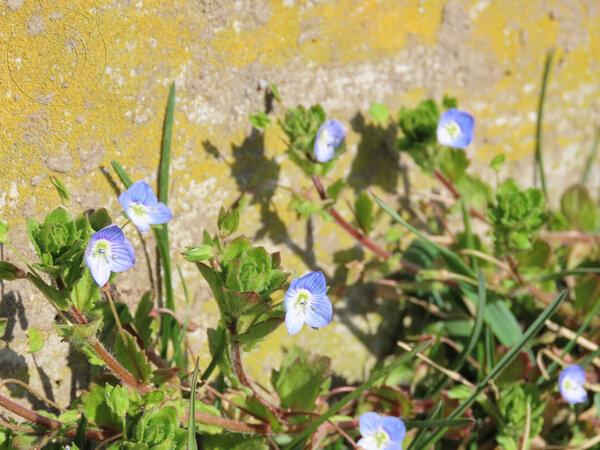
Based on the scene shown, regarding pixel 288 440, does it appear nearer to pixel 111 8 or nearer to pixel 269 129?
pixel 269 129

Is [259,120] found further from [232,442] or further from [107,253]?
[232,442]

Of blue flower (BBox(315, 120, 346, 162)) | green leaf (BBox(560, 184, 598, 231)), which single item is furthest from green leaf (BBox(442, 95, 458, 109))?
green leaf (BBox(560, 184, 598, 231))

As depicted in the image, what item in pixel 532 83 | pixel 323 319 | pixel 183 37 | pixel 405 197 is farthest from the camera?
pixel 532 83

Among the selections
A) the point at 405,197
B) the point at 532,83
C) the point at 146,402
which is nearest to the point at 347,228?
the point at 405,197

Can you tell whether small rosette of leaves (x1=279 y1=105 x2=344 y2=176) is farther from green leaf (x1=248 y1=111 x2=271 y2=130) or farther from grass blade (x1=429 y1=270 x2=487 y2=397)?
grass blade (x1=429 y1=270 x2=487 y2=397)

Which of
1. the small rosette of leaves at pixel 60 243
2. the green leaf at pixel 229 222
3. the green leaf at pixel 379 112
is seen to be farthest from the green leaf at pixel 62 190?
the green leaf at pixel 379 112

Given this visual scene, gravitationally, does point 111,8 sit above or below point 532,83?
above

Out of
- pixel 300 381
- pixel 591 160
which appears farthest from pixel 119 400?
pixel 591 160
